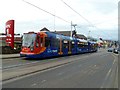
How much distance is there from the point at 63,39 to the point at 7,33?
822 cm

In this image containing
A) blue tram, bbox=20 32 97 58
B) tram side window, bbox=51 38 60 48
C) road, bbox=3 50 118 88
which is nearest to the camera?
road, bbox=3 50 118 88

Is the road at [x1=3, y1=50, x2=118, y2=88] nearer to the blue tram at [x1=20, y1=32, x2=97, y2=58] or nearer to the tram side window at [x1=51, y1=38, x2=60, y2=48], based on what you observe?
the blue tram at [x1=20, y1=32, x2=97, y2=58]

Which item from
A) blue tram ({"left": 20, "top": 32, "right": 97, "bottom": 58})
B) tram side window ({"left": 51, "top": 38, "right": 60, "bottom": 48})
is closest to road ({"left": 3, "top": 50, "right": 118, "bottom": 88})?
blue tram ({"left": 20, "top": 32, "right": 97, "bottom": 58})

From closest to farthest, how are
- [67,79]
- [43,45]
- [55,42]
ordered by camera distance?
[67,79] < [43,45] < [55,42]

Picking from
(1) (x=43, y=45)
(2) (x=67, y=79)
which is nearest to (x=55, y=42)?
(1) (x=43, y=45)

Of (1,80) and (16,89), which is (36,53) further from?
(16,89)

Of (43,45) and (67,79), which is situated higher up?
(43,45)

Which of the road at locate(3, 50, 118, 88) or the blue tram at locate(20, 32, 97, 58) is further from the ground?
the blue tram at locate(20, 32, 97, 58)

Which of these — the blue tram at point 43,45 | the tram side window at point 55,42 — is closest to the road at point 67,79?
the blue tram at point 43,45

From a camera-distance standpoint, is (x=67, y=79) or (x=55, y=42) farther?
(x=55, y=42)

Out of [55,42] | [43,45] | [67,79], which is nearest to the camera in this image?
[67,79]

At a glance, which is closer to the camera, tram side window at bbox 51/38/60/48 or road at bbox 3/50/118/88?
road at bbox 3/50/118/88

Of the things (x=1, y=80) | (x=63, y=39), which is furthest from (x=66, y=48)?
(x=1, y=80)

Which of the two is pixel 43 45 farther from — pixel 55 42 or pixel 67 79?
pixel 67 79
